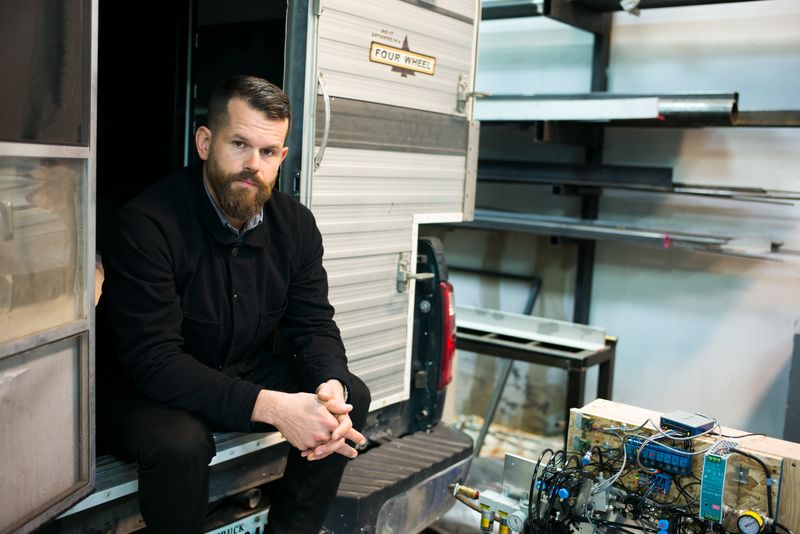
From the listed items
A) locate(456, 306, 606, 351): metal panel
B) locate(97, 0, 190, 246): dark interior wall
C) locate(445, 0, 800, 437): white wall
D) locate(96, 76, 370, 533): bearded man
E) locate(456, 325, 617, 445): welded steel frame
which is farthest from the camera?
locate(445, 0, 800, 437): white wall

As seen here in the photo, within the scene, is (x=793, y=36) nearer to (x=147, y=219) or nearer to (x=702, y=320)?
(x=702, y=320)

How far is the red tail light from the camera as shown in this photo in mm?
3051

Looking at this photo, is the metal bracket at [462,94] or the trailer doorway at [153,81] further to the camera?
the trailer doorway at [153,81]

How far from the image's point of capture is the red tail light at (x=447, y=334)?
10.0 feet

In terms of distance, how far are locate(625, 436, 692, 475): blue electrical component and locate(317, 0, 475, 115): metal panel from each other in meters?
1.31

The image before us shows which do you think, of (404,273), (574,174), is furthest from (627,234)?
(404,273)

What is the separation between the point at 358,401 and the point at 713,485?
104 centimetres

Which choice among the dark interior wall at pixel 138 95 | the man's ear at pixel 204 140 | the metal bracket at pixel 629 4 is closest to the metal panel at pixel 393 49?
the man's ear at pixel 204 140

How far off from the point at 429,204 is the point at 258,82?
0.87 metres

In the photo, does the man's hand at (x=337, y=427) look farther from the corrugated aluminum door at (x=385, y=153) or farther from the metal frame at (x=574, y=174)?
the metal frame at (x=574, y=174)

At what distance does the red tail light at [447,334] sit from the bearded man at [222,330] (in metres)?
0.61

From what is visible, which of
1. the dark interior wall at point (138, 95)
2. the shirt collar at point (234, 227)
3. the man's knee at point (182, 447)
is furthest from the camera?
the dark interior wall at point (138, 95)

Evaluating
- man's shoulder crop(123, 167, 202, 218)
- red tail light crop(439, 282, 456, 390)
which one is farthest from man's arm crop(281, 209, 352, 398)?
red tail light crop(439, 282, 456, 390)

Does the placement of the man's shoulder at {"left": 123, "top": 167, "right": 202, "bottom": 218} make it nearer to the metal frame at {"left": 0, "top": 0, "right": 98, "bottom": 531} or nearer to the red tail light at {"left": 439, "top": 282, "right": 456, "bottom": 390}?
the metal frame at {"left": 0, "top": 0, "right": 98, "bottom": 531}
